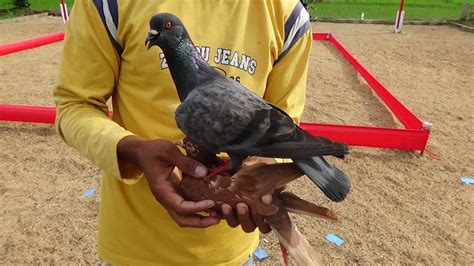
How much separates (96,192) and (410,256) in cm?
276

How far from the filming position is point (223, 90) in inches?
54.6

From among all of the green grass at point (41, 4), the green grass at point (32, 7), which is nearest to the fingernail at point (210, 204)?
the green grass at point (32, 7)

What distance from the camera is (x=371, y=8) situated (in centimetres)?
1700

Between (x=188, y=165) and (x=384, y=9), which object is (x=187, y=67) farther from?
(x=384, y=9)

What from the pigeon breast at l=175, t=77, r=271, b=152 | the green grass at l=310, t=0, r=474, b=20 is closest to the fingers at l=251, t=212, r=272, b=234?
the pigeon breast at l=175, t=77, r=271, b=152

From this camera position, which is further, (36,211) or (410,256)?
(36,211)

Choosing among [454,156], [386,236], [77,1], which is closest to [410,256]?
[386,236]

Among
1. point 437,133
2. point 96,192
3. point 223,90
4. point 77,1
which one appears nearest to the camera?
point 223,90

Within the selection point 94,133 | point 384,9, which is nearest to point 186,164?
point 94,133

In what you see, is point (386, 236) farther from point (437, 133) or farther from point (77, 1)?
point (77, 1)

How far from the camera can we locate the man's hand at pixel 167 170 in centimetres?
139

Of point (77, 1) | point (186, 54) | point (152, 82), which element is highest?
point (77, 1)

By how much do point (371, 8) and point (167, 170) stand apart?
17.3 m

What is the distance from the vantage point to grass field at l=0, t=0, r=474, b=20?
15656 millimetres
